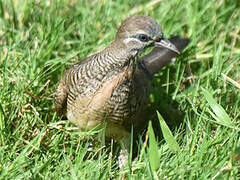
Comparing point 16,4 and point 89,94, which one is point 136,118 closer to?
point 89,94

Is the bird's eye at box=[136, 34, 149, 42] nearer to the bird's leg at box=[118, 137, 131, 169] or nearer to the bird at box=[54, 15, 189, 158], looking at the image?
the bird at box=[54, 15, 189, 158]

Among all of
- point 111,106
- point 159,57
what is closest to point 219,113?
point 111,106

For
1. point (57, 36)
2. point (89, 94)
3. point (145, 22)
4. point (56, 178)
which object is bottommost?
point (56, 178)

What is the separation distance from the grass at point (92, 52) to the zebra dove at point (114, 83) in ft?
0.68

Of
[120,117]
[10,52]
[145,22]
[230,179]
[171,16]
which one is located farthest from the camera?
[171,16]

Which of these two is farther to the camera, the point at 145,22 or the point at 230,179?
the point at 145,22

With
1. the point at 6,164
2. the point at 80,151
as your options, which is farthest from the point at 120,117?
the point at 6,164

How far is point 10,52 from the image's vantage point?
406 cm

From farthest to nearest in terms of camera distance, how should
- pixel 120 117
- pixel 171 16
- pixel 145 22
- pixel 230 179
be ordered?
pixel 171 16 < pixel 120 117 < pixel 145 22 < pixel 230 179

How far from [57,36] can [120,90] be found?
42.2 inches

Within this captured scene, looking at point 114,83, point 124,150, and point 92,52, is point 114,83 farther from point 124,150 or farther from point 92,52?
point 92,52

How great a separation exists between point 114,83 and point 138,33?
0.44 metres

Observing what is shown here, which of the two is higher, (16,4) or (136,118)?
(16,4)

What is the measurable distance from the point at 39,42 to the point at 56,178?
5.36 feet
